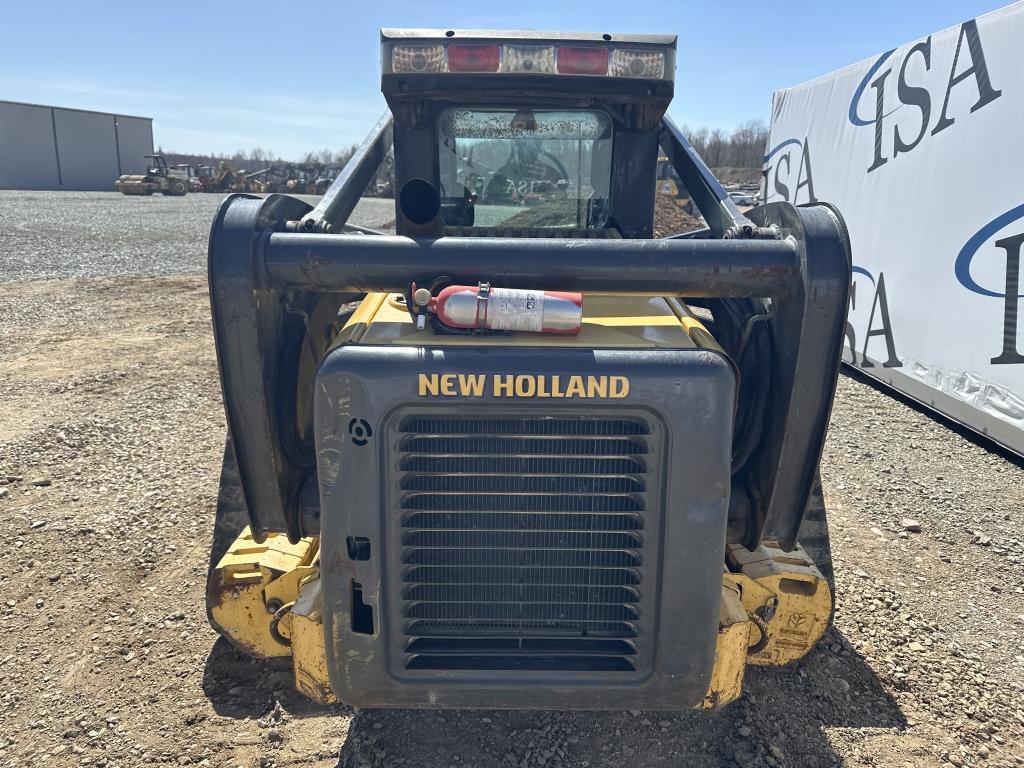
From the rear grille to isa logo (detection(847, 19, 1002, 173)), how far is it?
20.7 feet

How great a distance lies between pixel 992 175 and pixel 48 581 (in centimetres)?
768

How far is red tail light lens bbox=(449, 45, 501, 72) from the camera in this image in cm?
293

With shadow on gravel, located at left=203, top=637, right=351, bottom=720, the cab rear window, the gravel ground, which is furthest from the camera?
the gravel ground

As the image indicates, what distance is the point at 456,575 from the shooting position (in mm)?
2373

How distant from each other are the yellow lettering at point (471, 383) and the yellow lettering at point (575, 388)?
0.80 ft

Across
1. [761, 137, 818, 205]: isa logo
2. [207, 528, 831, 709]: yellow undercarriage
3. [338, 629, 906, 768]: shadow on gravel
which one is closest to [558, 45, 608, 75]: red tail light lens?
[207, 528, 831, 709]: yellow undercarriage

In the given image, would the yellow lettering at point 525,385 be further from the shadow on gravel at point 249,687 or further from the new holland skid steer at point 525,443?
the shadow on gravel at point 249,687

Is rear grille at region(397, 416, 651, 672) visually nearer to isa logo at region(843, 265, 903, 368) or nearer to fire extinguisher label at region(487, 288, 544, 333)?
fire extinguisher label at region(487, 288, 544, 333)

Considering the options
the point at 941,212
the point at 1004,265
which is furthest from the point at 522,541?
the point at 941,212

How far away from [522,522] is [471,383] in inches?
20.0

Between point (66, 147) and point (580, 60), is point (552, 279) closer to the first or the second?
point (580, 60)

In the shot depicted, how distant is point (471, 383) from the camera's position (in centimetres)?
212

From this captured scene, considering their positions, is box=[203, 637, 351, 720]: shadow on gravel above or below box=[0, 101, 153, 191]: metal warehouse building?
below

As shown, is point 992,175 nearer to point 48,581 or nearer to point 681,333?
point 681,333
